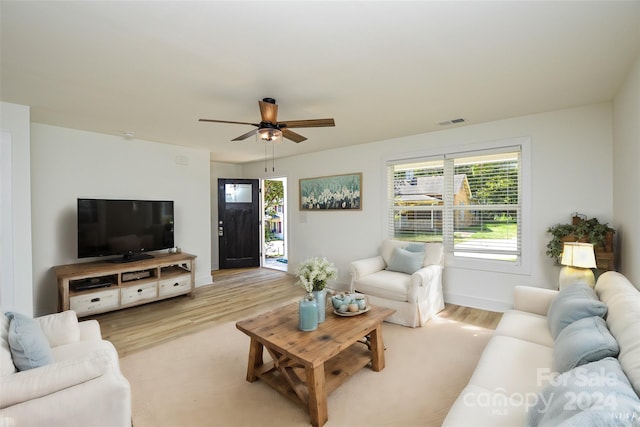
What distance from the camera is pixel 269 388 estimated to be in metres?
2.24

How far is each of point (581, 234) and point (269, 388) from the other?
10.9 ft

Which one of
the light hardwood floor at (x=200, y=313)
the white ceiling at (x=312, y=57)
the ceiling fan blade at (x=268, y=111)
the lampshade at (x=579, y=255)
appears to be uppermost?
the white ceiling at (x=312, y=57)

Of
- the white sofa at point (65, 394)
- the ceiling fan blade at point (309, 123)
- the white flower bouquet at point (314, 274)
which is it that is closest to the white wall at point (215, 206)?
the ceiling fan blade at point (309, 123)

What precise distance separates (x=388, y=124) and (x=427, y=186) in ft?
3.88

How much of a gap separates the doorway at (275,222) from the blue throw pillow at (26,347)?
5639 millimetres

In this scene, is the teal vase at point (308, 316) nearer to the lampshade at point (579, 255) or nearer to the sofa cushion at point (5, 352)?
the sofa cushion at point (5, 352)

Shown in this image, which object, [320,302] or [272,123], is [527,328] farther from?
[272,123]

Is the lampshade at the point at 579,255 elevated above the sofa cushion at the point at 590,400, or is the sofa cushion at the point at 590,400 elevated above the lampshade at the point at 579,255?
the lampshade at the point at 579,255

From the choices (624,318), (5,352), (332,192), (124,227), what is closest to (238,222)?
(332,192)

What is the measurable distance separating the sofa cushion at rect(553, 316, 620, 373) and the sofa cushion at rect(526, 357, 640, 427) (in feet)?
0.28

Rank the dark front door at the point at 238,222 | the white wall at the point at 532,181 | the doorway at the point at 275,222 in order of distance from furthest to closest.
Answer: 1. the doorway at the point at 275,222
2. the dark front door at the point at 238,222
3. the white wall at the point at 532,181

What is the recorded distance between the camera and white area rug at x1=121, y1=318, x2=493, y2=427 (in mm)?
1923

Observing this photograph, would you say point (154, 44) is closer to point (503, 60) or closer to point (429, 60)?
point (429, 60)

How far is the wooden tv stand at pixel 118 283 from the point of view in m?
3.49
